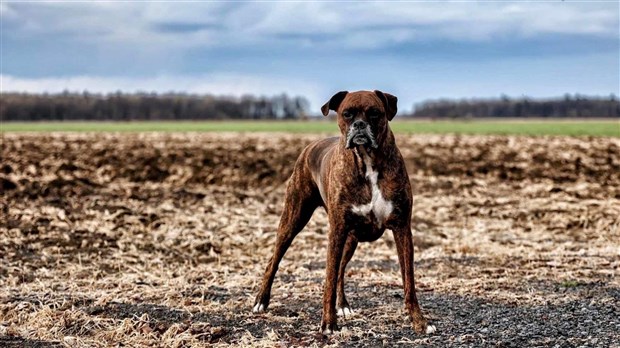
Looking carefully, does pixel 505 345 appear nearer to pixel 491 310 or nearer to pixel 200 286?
pixel 491 310

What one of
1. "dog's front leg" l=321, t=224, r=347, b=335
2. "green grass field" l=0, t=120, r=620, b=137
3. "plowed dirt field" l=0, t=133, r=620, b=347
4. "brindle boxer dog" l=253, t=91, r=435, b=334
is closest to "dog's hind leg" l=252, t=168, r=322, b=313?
"plowed dirt field" l=0, t=133, r=620, b=347

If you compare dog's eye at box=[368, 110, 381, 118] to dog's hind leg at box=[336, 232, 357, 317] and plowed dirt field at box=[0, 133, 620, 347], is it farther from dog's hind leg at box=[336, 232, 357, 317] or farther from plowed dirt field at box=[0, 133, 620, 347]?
plowed dirt field at box=[0, 133, 620, 347]

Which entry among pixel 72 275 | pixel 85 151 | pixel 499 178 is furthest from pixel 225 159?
pixel 72 275

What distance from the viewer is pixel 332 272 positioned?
8031 mm

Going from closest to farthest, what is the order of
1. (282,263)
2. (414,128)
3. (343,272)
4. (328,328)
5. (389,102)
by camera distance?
(389,102) → (328,328) → (343,272) → (282,263) → (414,128)

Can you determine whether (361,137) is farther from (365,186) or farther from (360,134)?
(365,186)

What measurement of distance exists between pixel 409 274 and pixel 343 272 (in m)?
1.04

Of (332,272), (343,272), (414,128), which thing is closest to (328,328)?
(332,272)

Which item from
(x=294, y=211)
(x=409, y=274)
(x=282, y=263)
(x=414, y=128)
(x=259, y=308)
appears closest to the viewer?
(x=409, y=274)

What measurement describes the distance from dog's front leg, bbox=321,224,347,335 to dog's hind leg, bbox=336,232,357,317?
0.62 meters

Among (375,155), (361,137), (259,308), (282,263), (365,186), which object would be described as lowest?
(282,263)

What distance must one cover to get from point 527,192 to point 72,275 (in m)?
13.3

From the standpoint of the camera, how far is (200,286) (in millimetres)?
10656

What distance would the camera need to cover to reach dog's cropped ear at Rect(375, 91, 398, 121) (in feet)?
25.2
